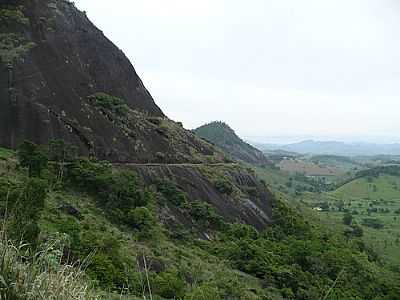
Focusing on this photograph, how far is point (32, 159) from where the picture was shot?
91.5 feet

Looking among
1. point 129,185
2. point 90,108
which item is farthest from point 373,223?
point 129,185

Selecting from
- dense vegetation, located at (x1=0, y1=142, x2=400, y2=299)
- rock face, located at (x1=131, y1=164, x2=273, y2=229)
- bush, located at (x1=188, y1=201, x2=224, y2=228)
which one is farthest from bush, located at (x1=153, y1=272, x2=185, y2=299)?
bush, located at (x1=188, y1=201, x2=224, y2=228)

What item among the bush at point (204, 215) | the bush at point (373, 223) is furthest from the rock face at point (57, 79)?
the bush at point (373, 223)

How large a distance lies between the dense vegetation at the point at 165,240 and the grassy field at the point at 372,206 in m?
36.4

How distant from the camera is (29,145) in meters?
29.0

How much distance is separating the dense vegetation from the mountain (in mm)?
115403

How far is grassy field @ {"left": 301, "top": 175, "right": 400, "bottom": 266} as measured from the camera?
280 feet

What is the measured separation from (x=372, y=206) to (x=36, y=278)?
467 feet

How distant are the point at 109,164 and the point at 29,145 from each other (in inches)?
301

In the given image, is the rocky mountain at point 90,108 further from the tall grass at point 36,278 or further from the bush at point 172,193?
the tall grass at point 36,278

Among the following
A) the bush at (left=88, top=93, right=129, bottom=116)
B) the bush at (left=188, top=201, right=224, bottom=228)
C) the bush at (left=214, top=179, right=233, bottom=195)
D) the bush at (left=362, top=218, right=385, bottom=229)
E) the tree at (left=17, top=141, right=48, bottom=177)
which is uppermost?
the bush at (left=88, top=93, right=129, bottom=116)

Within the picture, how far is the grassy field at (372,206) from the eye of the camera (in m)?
85.4

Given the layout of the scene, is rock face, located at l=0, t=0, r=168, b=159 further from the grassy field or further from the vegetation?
the grassy field

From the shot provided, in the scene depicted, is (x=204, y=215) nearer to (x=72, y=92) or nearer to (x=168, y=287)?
(x=72, y=92)
